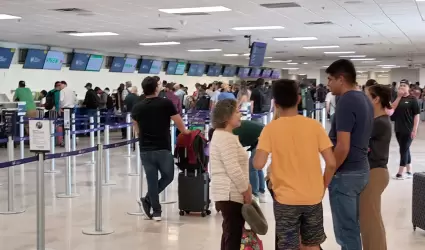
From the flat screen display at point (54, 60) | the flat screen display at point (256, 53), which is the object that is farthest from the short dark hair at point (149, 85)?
the flat screen display at point (54, 60)

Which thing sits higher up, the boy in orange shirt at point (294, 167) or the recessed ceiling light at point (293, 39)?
the recessed ceiling light at point (293, 39)

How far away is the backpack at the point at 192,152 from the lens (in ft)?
22.9

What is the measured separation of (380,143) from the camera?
16.0 ft

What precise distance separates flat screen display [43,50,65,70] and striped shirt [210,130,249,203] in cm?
1700

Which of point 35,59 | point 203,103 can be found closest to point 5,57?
point 35,59

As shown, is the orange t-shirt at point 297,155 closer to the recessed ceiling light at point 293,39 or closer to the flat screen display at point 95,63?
the recessed ceiling light at point 293,39

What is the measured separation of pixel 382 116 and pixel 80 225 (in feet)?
12.0

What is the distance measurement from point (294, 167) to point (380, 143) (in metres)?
1.48

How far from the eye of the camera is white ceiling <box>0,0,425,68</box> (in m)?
11.4

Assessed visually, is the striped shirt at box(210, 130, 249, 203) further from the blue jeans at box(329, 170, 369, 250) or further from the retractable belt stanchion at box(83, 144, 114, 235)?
the retractable belt stanchion at box(83, 144, 114, 235)

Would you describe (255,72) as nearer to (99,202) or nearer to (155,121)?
(155,121)

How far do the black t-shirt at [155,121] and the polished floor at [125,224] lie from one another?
946mm

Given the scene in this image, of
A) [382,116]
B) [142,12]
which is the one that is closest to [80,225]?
[382,116]

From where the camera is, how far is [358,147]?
4.23 meters
